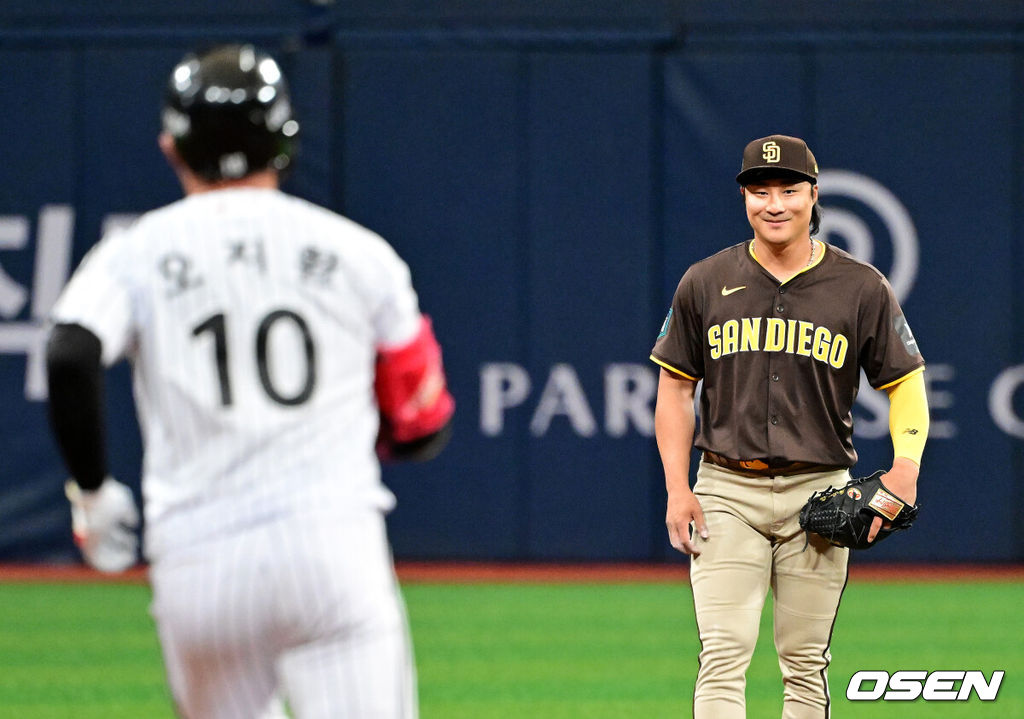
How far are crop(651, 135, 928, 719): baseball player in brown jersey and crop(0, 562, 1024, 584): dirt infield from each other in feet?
19.3

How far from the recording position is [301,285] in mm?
2748

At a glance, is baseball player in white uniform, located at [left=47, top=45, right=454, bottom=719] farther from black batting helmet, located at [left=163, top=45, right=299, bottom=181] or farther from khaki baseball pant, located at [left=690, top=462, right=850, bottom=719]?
khaki baseball pant, located at [left=690, top=462, right=850, bottom=719]

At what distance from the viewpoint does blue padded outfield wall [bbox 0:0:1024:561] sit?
1114cm

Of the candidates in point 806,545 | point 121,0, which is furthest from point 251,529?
point 121,0

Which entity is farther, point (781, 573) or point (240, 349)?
point (781, 573)

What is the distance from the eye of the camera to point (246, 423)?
2711mm

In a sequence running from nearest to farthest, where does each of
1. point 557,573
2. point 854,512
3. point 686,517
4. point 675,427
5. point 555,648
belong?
point 854,512 < point 686,517 < point 675,427 < point 555,648 < point 557,573

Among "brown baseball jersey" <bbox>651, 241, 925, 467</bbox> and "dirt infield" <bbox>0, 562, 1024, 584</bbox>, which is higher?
"brown baseball jersey" <bbox>651, 241, 925, 467</bbox>

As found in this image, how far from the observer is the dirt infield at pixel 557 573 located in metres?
10.6

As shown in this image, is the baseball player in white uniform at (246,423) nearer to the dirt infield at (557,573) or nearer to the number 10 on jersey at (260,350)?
the number 10 on jersey at (260,350)

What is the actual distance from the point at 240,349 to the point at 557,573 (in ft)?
27.4

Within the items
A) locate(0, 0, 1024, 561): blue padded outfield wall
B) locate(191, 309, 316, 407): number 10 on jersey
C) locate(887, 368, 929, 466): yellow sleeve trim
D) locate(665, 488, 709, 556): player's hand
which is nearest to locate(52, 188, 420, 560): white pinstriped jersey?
locate(191, 309, 316, 407): number 10 on jersey

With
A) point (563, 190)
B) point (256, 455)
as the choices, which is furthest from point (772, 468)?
point (563, 190)

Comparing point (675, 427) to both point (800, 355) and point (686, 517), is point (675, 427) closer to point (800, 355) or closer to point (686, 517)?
point (686, 517)
